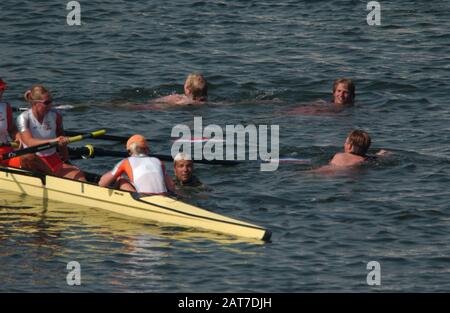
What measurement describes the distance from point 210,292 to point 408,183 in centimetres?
685

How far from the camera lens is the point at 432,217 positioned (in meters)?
21.0

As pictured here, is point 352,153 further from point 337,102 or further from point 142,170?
point 142,170

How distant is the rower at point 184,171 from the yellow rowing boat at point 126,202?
1663mm

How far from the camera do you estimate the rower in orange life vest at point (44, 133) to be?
2111 cm

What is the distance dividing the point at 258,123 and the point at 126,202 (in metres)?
7.37

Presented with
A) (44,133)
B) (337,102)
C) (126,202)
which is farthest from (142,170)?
(337,102)

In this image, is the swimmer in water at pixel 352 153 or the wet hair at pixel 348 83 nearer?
the swimmer in water at pixel 352 153

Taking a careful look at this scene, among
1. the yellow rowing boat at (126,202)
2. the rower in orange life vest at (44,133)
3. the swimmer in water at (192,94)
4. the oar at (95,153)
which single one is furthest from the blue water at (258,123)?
the oar at (95,153)

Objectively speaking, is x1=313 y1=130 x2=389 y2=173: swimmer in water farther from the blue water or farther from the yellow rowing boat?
the yellow rowing boat

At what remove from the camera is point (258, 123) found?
90.6ft

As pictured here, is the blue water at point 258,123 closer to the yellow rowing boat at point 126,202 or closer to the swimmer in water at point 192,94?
the yellow rowing boat at point 126,202

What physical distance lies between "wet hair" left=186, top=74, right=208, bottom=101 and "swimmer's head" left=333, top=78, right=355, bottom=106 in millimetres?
3122

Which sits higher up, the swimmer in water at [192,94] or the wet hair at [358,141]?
the swimmer in water at [192,94]
